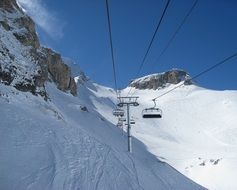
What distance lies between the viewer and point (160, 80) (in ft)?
600

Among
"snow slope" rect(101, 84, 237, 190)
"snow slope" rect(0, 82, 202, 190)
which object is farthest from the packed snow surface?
"snow slope" rect(0, 82, 202, 190)

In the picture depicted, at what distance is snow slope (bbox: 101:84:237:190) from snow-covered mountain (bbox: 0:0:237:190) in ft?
0.60

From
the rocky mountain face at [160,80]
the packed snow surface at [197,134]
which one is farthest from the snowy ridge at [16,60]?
the rocky mountain face at [160,80]

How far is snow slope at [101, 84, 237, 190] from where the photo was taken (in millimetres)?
41259

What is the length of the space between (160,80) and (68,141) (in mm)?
168463

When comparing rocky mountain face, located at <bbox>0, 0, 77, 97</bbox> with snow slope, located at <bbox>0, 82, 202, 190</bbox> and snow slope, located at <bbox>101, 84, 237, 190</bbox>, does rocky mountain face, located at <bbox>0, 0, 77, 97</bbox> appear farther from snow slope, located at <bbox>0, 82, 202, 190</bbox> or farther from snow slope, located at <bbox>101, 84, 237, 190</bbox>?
snow slope, located at <bbox>101, 84, 237, 190</bbox>

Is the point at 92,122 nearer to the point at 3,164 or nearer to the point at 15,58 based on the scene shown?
the point at 15,58

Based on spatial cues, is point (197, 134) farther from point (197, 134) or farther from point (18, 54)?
point (18, 54)

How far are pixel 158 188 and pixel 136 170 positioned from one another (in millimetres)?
1406

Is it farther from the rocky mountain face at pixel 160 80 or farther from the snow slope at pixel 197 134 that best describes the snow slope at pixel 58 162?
the rocky mountain face at pixel 160 80

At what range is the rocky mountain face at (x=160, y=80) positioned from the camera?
596 feet

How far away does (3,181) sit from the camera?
395 inches

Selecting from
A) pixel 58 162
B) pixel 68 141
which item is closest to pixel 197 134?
pixel 68 141

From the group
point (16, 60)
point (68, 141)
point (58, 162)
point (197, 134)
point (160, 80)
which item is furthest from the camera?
point (160, 80)
